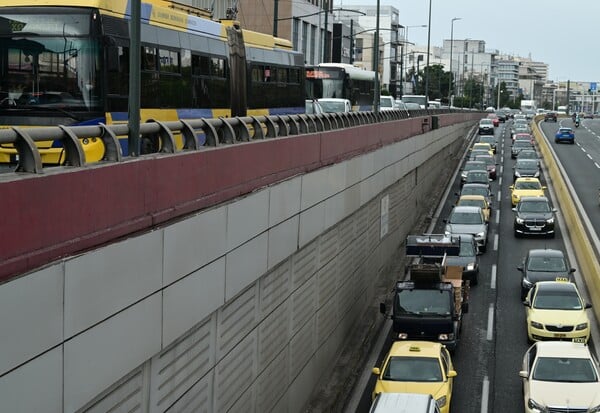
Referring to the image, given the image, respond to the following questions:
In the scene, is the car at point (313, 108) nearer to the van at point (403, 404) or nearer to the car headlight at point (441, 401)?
the car headlight at point (441, 401)

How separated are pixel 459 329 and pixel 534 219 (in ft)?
48.7

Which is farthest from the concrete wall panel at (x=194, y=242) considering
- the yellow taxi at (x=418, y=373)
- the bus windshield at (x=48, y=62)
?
the yellow taxi at (x=418, y=373)

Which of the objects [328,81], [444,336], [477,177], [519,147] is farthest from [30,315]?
[519,147]

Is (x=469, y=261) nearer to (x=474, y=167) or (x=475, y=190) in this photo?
(x=475, y=190)

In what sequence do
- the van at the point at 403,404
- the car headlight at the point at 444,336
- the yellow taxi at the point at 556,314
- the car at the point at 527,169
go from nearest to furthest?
the van at the point at 403,404, the car headlight at the point at 444,336, the yellow taxi at the point at 556,314, the car at the point at 527,169

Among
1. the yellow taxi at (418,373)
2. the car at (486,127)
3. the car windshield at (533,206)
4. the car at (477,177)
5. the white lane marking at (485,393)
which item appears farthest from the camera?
the car at (486,127)

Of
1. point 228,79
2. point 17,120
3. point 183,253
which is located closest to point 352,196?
point 228,79

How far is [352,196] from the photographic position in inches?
866

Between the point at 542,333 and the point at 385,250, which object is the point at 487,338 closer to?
the point at 542,333

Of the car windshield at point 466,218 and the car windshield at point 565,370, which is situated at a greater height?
the car windshield at point 466,218

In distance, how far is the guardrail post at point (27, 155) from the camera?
7.52m

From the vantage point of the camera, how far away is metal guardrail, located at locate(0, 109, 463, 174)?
7.57 m

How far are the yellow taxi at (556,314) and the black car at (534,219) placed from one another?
12.7m

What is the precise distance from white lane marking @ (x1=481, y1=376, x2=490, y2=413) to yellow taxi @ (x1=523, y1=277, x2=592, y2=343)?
3136 mm
